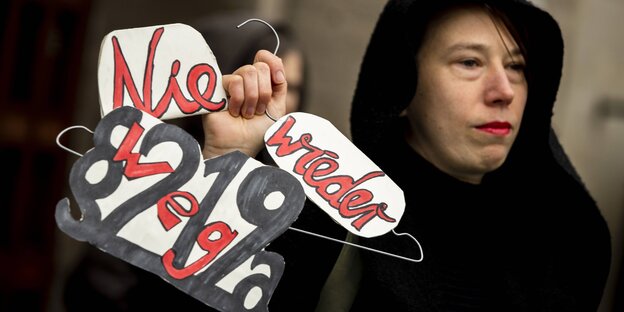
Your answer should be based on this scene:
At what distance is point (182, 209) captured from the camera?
1.35 meters

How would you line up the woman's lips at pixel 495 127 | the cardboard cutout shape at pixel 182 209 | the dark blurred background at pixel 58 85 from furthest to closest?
1. the dark blurred background at pixel 58 85
2. the woman's lips at pixel 495 127
3. the cardboard cutout shape at pixel 182 209

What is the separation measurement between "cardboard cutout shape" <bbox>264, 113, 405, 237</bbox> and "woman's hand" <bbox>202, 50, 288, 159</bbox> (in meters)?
0.06

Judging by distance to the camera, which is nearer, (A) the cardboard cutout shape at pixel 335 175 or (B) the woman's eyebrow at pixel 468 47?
(A) the cardboard cutout shape at pixel 335 175

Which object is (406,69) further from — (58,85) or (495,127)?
(58,85)

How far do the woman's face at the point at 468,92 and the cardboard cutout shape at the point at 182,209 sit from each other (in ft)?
1.60

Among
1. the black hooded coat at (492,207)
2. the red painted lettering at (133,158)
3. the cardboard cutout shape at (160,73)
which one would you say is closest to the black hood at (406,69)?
the black hooded coat at (492,207)

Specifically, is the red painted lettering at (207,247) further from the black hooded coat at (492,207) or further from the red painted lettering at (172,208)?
the black hooded coat at (492,207)

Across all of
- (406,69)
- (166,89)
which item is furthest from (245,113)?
(406,69)

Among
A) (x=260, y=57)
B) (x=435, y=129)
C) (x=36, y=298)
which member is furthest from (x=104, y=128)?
(x=36, y=298)

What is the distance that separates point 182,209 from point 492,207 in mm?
835

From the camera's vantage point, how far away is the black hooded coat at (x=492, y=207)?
1.73 meters

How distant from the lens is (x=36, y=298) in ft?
12.2

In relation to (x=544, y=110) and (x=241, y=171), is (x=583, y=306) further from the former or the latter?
(x=241, y=171)

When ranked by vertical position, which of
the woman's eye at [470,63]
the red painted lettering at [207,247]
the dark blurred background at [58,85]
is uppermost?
the woman's eye at [470,63]
